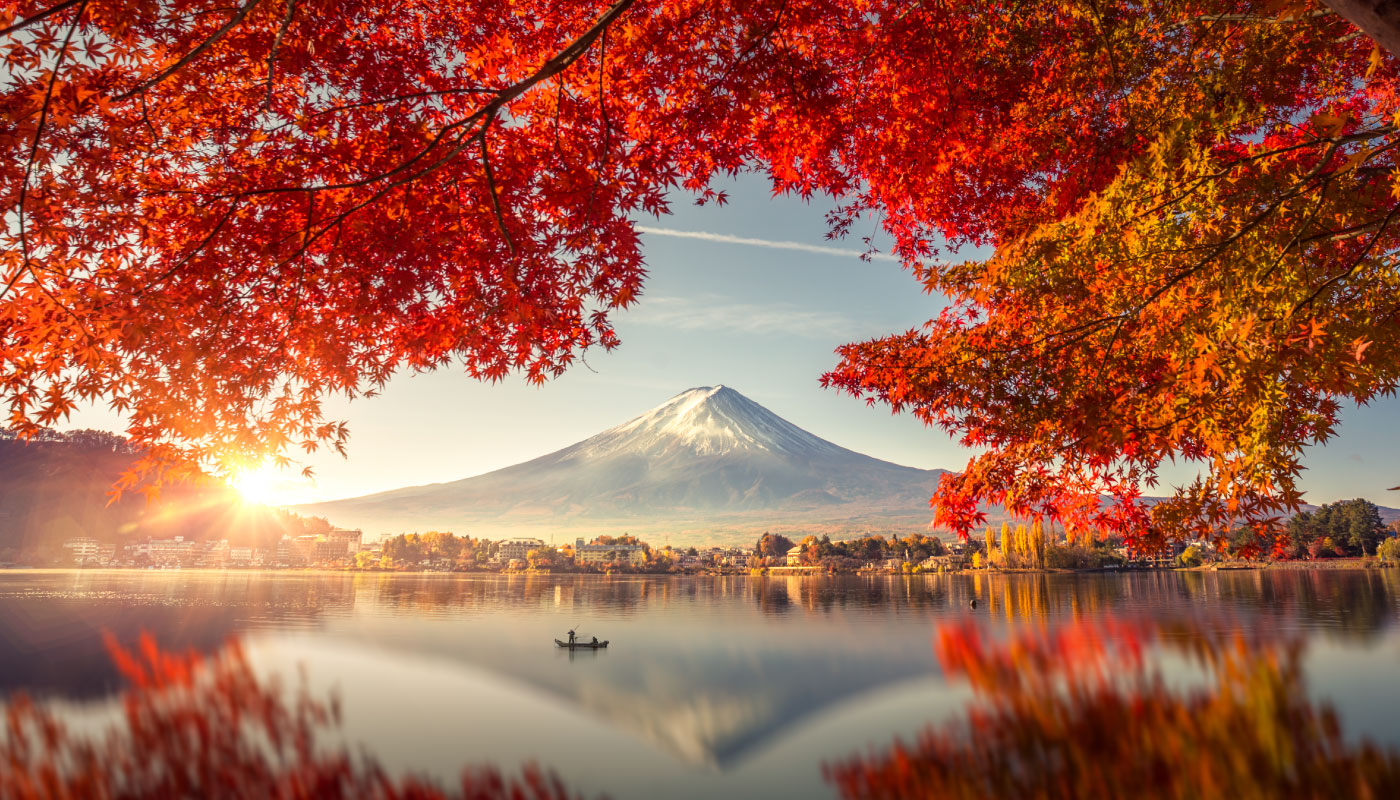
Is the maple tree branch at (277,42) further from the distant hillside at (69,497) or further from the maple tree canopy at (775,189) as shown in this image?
the distant hillside at (69,497)

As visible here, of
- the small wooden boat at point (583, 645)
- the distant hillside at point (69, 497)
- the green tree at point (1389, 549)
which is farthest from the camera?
the green tree at point (1389, 549)

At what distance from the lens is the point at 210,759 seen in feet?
22.7

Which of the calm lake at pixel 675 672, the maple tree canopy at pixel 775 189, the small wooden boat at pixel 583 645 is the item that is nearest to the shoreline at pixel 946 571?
the calm lake at pixel 675 672

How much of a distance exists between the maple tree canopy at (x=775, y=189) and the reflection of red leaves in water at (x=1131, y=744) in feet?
10.4

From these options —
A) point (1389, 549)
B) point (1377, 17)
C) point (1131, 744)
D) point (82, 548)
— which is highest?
point (1377, 17)

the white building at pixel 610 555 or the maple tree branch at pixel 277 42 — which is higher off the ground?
the maple tree branch at pixel 277 42

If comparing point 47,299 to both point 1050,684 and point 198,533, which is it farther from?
point 198,533

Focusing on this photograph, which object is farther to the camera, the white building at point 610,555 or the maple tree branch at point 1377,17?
the white building at point 610,555

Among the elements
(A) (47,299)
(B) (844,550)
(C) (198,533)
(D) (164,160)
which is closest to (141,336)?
(A) (47,299)

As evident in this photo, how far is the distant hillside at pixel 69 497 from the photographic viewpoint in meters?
44.8

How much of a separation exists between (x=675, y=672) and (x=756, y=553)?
393 feet

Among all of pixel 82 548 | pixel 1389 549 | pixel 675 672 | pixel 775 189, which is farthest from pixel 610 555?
pixel 775 189

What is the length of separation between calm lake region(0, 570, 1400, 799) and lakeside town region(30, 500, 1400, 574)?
76.4ft

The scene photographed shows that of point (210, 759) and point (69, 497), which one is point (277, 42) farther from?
point (69, 497)
